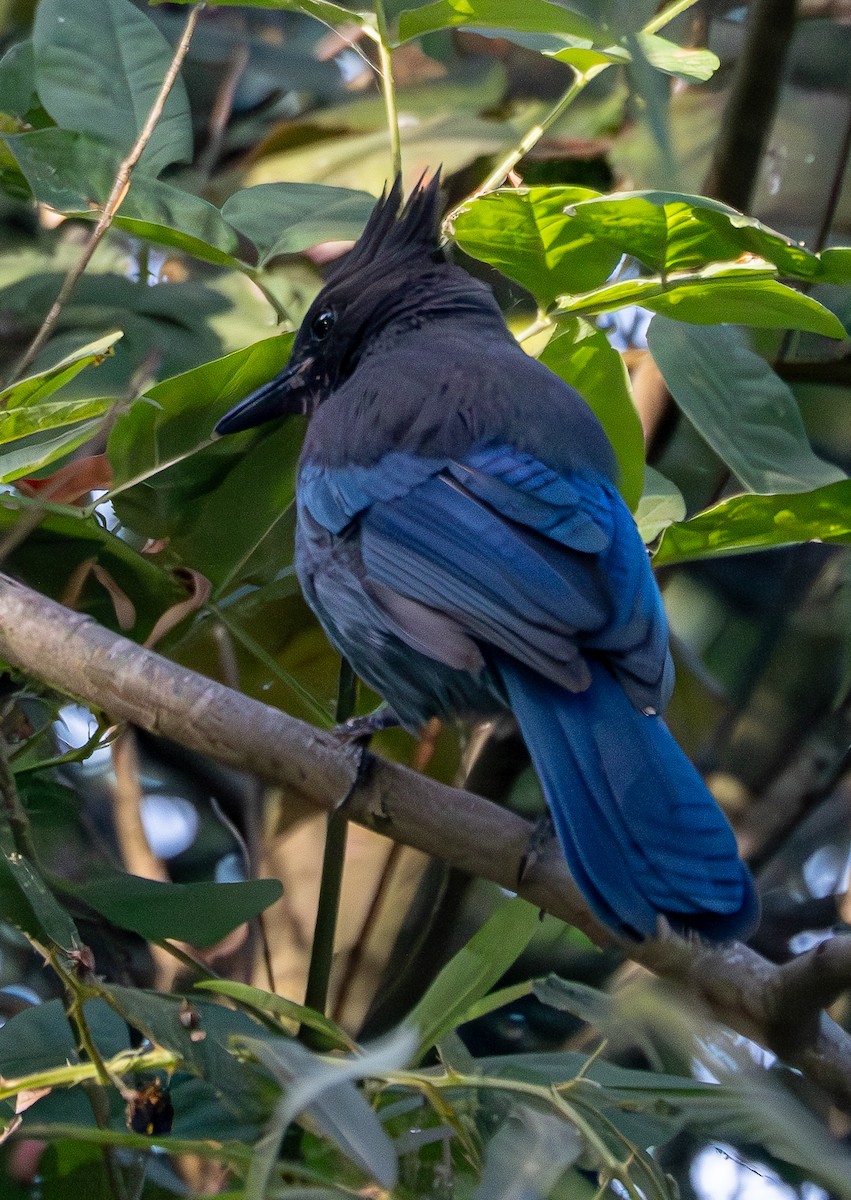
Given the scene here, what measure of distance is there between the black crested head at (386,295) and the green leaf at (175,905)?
1.09 metres

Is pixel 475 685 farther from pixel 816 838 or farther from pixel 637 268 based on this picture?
pixel 816 838

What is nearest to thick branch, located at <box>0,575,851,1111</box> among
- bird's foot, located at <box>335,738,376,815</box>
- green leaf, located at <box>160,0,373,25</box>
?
bird's foot, located at <box>335,738,376,815</box>

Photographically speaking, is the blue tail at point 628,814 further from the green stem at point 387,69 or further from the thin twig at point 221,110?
the thin twig at point 221,110

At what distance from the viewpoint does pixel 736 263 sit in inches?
78.4

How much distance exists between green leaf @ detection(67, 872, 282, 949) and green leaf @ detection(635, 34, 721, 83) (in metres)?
1.36

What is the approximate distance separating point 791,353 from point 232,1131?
81.7 inches

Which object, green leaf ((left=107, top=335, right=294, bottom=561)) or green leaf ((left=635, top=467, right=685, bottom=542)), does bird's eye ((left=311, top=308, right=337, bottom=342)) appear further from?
green leaf ((left=635, top=467, right=685, bottom=542))

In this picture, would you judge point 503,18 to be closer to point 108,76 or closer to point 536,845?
point 108,76

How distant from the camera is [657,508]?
2.38 meters

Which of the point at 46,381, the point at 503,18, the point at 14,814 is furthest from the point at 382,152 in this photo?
the point at 14,814

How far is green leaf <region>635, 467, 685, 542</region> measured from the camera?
234 centimetres

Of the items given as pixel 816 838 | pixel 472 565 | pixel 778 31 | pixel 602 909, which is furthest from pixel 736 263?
pixel 816 838

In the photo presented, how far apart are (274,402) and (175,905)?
0.92 m

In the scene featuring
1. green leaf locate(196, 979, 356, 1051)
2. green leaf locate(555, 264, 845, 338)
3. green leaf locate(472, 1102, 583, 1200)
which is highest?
green leaf locate(555, 264, 845, 338)
